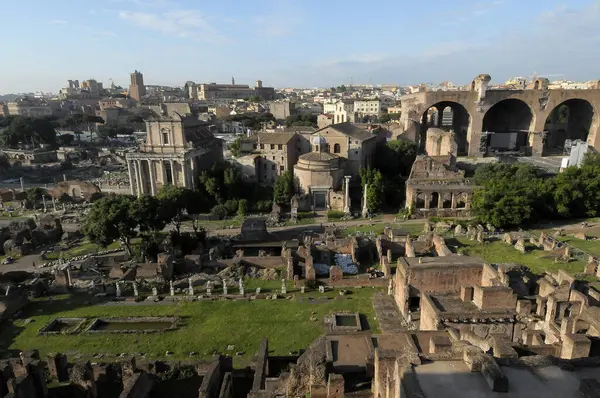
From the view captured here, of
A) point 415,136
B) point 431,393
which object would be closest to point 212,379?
point 431,393

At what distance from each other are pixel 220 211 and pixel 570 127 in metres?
64.4

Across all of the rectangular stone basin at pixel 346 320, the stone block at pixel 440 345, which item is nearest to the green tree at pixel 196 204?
the rectangular stone basin at pixel 346 320

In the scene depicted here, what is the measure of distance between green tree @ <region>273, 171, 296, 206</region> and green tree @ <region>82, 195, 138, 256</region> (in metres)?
20.3

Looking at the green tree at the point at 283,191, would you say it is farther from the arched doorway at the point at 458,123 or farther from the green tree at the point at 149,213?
the arched doorway at the point at 458,123

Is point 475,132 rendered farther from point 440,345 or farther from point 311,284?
point 440,345

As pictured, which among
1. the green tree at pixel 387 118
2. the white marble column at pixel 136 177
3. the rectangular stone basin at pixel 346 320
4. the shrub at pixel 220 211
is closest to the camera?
the rectangular stone basin at pixel 346 320

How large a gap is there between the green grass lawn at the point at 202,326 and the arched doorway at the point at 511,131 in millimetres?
54649

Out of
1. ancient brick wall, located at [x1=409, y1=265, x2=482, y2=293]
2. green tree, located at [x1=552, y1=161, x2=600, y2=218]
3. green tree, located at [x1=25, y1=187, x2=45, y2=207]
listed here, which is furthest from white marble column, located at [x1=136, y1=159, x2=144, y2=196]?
green tree, located at [x1=552, y1=161, x2=600, y2=218]

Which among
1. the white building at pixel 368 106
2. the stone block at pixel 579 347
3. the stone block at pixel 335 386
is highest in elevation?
the white building at pixel 368 106

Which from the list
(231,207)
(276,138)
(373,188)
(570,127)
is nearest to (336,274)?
(373,188)

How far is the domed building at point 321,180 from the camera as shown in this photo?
5019 cm

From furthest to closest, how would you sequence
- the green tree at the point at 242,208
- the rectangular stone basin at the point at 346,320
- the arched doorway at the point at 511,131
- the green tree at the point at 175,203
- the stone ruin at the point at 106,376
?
the arched doorway at the point at 511,131 < the green tree at the point at 242,208 < the green tree at the point at 175,203 < the rectangular stone basin at the point at 346,320 < the stone ruin at the point at 106,376

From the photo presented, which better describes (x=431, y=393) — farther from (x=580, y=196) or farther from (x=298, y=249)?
(x=580, y=196)

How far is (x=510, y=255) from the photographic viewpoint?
31875 millimetres
